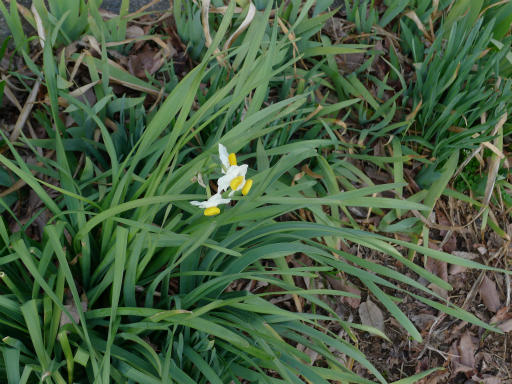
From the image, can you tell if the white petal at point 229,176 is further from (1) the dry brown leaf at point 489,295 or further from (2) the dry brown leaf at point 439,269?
(1) the dry brown leaf at point 489,295

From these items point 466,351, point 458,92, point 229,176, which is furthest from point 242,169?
point 466,351

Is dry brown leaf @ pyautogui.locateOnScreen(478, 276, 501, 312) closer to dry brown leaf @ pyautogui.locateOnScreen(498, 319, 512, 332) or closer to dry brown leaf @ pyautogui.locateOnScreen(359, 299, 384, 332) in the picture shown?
dry brown leaf @ pyautogui.locateOnScreen(498, 319, 512, 332)

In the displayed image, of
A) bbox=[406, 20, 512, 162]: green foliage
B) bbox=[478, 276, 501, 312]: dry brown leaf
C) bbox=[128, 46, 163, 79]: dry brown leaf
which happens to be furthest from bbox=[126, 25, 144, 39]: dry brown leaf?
bbox=[478, 276, 501, 312]: dry brown leaf

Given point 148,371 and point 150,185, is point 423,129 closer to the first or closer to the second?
Result: point 150,185

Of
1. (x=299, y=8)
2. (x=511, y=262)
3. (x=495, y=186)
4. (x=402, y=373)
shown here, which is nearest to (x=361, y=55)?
(x=299, y=8)

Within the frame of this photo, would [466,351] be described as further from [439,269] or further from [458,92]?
[458,92]

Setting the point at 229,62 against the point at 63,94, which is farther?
the point at 229,62
